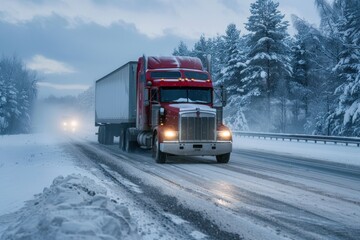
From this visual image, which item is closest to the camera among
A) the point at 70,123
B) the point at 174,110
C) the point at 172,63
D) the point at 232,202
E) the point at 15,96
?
the point at 232,202

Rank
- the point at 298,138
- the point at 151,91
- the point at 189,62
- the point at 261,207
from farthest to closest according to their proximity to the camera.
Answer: the point at 298,138 → the point at 189,62 → the point at 151,91 → the point at 261,207

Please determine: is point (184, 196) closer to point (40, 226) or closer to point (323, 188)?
point (323, 188)

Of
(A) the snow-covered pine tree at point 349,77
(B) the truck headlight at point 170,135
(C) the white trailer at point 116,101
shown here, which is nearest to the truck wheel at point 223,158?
(B) the truck headlight at point 170,135

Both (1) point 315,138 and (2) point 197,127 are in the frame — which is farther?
(1) point 315,138

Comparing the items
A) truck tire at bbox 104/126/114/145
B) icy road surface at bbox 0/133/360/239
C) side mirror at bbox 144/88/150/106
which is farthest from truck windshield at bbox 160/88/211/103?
truck tire at bbox 104/126/114/145

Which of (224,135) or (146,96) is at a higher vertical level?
(146,96)

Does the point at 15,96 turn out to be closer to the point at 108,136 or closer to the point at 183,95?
the point at 108,136

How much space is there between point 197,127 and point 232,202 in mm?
6722

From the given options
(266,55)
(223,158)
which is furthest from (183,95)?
(266,55)

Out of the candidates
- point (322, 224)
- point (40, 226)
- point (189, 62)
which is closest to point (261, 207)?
point (322, 224)

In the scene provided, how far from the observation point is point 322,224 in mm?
5805

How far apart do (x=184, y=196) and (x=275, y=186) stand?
2.32 m

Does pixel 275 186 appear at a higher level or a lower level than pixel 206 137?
lower

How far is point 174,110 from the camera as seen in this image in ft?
46.3
